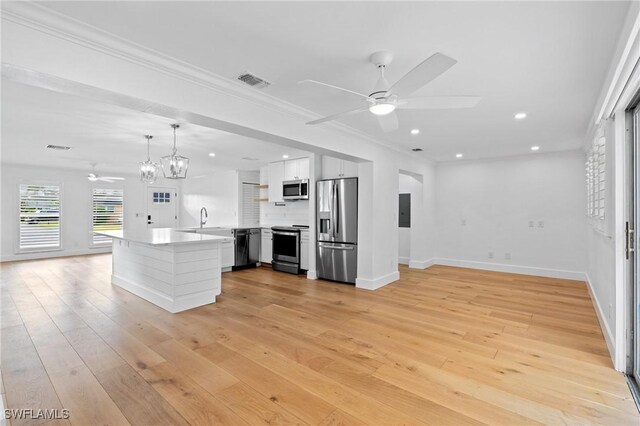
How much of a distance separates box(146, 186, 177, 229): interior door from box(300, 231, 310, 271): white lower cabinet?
636cm

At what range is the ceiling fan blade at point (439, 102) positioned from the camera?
2099 mm

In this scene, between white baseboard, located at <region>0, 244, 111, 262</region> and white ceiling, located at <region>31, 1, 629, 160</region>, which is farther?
white baseboard, located at <region>0, 244, 111, 262</region>

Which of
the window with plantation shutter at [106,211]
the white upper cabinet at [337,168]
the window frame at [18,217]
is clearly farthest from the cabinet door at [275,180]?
the window frame at [18,217]

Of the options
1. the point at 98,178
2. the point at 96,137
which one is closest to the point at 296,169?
the point at 96,137

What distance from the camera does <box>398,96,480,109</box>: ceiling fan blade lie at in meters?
2.10

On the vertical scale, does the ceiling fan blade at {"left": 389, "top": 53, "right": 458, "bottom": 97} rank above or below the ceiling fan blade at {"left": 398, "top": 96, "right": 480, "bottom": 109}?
above

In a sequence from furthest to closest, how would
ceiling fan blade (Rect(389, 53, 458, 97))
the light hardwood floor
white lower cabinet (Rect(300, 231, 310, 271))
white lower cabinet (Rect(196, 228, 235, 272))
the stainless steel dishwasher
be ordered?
the stainless steel dishwasher
white lower cabinet (Rect(196, 228, 235, 272))
white lower cabinet (Rect(300, 231, 310, 271))
the light hardwood floor
ceiling fan blade (Rect(389, 53, 458, 97))

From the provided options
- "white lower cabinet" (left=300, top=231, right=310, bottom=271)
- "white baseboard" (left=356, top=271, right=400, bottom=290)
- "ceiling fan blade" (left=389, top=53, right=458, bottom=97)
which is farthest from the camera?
"white lower cabinet" (left=300, top=231, right=310, bottom=271)

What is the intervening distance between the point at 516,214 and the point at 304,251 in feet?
14.3

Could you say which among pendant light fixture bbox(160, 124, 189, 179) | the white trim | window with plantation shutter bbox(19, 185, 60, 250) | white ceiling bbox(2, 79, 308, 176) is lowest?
the white trim

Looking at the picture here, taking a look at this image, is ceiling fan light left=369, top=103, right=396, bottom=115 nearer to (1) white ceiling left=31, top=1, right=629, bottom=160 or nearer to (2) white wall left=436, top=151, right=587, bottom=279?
(1) white ceiling left=31, top=1, right=629, bottom=160

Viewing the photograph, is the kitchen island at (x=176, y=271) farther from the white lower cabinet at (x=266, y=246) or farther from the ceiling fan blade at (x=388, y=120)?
the ceiling fan blade at (x=388, y=120)

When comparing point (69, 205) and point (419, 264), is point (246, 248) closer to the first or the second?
point (419, 264)

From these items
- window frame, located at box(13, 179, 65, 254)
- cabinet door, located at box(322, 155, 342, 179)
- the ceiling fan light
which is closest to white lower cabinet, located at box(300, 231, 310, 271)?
cabinet door, located at box(322, 155, 342, 179)
